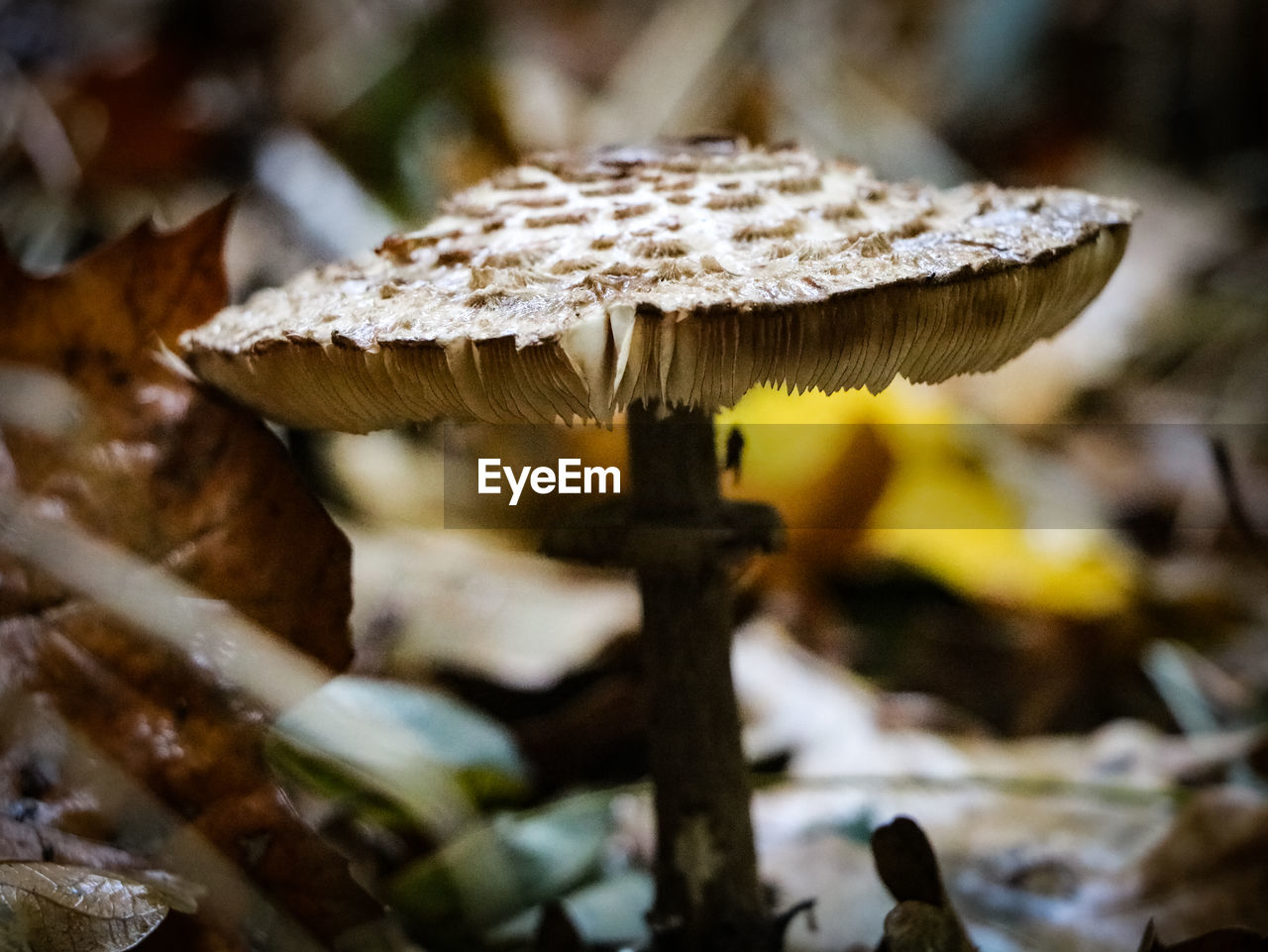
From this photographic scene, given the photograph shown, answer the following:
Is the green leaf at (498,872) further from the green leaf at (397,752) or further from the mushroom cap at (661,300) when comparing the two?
the mushroom cap at (661,300)

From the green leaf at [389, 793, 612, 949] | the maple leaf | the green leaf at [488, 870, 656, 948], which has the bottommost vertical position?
the green leaf at [488, 870, 656, 948]

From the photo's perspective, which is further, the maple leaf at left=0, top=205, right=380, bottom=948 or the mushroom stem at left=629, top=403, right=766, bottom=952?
the mushroom stem at left=629, top=403, right=766, bottom=952

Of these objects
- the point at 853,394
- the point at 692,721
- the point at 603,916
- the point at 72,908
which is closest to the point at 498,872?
the point at 603,916

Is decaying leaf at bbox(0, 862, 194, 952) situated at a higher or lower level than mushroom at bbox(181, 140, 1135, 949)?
lower

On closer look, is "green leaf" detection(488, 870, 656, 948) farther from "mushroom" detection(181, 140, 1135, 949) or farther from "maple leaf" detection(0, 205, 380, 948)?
"maple leaf" detection(0, 205, 380, 948)

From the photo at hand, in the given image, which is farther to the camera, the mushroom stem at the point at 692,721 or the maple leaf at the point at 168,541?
the mushroom stem at the point at 692,721

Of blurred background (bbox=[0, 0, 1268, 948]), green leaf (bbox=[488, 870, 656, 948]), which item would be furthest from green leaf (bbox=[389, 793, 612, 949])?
blurred background (bbox=[0, 0, 1268, 948])

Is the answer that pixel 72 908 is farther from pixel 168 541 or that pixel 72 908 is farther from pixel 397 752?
pixel 397 752

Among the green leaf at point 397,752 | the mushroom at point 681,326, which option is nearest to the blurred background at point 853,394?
the green leaf at point 397,752

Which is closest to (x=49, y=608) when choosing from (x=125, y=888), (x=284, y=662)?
(x=284, y=662)
